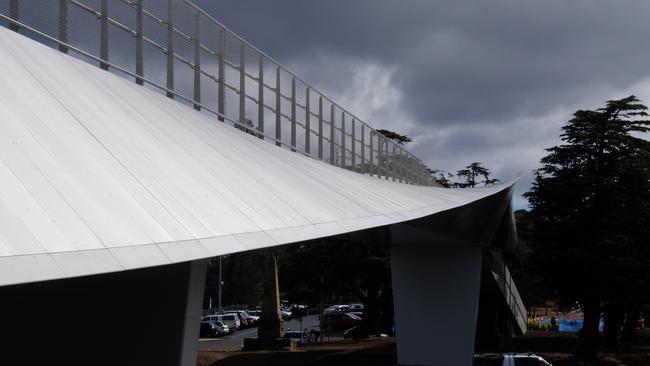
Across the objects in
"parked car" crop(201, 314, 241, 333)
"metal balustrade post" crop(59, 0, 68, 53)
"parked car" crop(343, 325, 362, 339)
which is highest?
"metal balustrade post" crop(59, 0, 68, 53)

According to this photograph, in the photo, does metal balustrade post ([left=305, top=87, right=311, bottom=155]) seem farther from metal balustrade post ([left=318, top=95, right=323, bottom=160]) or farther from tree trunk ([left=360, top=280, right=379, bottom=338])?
tree trunk ([left=360, top=280, right=379, bottom=338])

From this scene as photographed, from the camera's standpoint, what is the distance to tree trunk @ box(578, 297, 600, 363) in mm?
32938

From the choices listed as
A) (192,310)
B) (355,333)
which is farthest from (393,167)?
(192,310)

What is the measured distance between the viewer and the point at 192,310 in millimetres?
8688

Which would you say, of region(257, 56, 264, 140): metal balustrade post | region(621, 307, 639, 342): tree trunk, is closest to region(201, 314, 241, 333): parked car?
region(621, 307, 639, 342): tree trunk

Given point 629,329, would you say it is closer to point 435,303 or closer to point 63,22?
point 435,303

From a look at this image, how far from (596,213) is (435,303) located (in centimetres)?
1045

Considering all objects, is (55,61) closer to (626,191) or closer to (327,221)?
(327,221)

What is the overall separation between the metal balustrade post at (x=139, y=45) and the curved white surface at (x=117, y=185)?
1.66 feet

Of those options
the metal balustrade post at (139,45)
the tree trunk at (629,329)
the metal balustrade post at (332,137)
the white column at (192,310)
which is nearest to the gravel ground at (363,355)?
the tree trunk at (629,329)

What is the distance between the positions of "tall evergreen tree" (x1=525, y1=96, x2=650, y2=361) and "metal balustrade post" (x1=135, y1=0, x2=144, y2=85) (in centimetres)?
2461

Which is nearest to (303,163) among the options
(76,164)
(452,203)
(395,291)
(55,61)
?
(452,203)

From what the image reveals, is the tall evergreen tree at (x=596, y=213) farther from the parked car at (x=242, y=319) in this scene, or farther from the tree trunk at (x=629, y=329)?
the parked car at (x=242, y=319)

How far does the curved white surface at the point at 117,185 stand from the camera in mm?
5633
